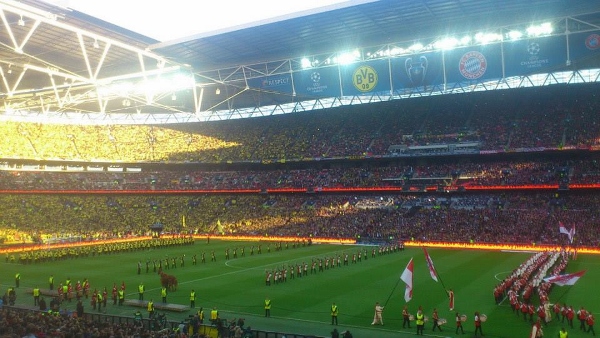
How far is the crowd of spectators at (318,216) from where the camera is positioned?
4859 centimetres

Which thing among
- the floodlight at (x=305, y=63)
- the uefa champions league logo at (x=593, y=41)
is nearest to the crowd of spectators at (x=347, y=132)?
the uefa champions league logo at (x=593, y=41)

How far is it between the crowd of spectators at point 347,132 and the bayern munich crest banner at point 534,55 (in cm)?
1120

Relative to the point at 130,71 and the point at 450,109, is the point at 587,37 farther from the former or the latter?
the point at 130,71

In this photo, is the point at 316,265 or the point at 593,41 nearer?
the point at 316,265

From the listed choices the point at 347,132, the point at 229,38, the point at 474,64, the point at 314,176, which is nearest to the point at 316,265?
the point at 229,38

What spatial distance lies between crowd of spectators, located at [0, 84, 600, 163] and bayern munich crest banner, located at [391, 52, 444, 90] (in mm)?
11947

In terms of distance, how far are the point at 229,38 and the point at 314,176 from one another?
2450cm

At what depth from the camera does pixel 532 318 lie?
21.2 metres

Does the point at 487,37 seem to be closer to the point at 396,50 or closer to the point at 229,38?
the point at 396,50

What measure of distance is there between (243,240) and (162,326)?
3938 cm

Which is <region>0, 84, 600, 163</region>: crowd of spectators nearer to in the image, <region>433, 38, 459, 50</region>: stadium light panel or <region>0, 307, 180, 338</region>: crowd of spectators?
<region>433, 38, 459, 50</region>: stadium light panel

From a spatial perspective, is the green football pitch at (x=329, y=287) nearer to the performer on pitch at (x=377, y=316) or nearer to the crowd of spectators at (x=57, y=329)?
the performer on pitch at (x=377, y=316)

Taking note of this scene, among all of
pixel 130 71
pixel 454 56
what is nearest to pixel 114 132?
pixel 130 71

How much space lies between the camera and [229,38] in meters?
49.5
